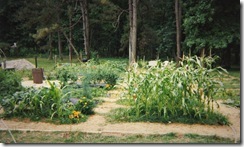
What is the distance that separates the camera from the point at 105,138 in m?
3.28

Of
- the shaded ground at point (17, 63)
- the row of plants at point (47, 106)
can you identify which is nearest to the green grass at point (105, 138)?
the row of plants at point (47, 106)

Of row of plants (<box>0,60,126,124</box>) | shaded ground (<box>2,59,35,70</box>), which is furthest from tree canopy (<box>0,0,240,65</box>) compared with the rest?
row of plants (<box>0,60,126,124</box>)

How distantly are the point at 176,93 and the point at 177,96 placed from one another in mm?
60

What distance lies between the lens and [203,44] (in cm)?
464

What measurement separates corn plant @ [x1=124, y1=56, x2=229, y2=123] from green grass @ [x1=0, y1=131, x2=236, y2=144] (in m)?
0.52

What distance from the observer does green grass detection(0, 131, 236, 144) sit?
10.4 ft

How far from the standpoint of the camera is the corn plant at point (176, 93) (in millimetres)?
3826

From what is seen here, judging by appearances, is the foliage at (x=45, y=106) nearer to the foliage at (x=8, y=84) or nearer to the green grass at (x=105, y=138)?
the foliage at (x=8, y=84)

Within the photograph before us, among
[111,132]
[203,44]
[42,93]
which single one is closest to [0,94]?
[42,93]

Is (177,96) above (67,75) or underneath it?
underneath

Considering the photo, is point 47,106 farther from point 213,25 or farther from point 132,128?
point 213,25

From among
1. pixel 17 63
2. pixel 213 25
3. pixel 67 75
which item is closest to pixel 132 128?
pixel 213 25

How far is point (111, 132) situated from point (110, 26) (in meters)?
5.86

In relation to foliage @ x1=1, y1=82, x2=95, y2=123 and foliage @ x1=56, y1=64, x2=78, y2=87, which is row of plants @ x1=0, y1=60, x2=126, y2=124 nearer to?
foliage @ x1=1, y1=82, x2=95, y2=123
